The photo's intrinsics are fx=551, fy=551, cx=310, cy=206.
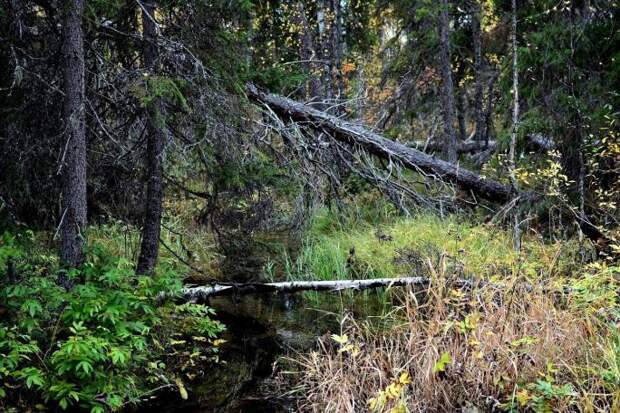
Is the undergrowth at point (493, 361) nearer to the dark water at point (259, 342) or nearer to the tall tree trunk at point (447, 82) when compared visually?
the dark water at point (259, 342)

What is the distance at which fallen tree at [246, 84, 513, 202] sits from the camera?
7891mm

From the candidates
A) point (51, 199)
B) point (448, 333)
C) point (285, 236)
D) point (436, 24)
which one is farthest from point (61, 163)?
point (436, 24)

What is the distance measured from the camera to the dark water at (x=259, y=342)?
15.9 feet

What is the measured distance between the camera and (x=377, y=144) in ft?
27.0

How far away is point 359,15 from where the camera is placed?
57.4 ft

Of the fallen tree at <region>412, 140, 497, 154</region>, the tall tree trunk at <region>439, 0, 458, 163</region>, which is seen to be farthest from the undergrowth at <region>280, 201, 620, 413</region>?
the fallen tree at <region>412, 140, 497, 154</region>

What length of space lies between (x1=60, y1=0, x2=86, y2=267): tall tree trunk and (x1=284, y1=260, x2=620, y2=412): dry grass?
7.93ft

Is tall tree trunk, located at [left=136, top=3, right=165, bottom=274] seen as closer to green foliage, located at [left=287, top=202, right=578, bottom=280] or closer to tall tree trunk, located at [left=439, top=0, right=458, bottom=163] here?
green foliage, located at [left=287, top=202, right=578, bottom=280]

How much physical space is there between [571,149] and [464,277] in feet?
10.5

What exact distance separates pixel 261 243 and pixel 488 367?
378 cm

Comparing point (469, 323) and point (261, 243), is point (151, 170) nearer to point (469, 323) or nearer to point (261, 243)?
point (261, 243)

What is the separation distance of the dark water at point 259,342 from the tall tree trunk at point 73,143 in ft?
5.29

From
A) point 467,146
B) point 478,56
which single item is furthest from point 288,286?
point 478,56

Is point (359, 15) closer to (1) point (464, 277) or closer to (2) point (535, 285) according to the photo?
(1) point (464, 277)
